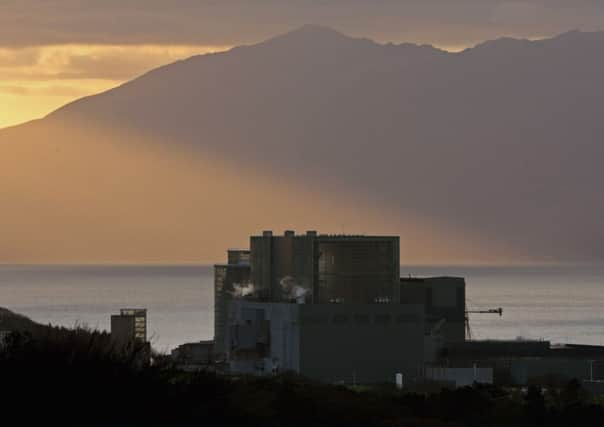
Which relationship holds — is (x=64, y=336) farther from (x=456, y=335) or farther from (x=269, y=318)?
(x=456, y=335)

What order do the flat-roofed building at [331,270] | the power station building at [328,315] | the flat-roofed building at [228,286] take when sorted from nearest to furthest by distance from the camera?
the power station building at [328,315] → the flat-roofed building at [331,270] → the flat-roofed building at [228,286]

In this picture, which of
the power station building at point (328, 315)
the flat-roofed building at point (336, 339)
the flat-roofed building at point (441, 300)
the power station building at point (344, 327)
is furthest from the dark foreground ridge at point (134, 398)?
the flat-roofed building at point (441, 300)

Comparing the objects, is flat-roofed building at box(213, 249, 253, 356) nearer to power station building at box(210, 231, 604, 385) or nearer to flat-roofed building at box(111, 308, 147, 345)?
flat-roofed building at box(111, 308, 147, 345)

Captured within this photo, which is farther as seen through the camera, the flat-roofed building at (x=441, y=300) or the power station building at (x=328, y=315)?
the flat-roofed building at (x=441, y=300)

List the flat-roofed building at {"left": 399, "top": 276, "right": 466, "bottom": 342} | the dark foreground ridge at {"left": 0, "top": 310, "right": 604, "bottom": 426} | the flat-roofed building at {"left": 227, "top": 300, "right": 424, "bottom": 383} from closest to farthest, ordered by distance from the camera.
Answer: the dark foreground ridge at {"left": 0, "top": 310, "right": 604, "bottom": 426} → the flat-roofed building at {"left": 227, "top": 300, "right": 424, "bottom": 383} → the flat-roofed building at {"left": 399, "top": 276, "right": 466, "bottom": 342}

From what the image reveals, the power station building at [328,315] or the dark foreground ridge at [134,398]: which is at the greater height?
the power station building at [328,315]

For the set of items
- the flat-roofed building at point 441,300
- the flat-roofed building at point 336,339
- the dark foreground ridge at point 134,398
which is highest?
the flat-roofed building at point 441,300

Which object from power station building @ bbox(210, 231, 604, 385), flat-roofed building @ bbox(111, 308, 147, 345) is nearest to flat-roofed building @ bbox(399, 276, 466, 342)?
power station building @ bbox(210, 231, 604, 385)

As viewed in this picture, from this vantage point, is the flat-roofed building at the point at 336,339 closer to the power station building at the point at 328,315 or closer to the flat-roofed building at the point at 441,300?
the power station building at the point at 328,315

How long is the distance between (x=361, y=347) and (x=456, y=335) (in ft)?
84.7

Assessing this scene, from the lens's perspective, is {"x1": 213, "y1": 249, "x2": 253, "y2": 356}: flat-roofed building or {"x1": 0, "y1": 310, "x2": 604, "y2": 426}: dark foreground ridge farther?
{"x1": 213, "y1": 249, "x2": 253, "y2": 356}: flat-roofed building

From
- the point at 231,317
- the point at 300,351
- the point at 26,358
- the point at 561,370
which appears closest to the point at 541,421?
the point at 26,358

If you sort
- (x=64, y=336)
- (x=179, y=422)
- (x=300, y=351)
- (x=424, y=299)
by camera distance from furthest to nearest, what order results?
(x=424, y=299) → (x=300, y=351) → (x=64, y=336) → (x=179, y=422)

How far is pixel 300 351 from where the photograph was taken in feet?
408
